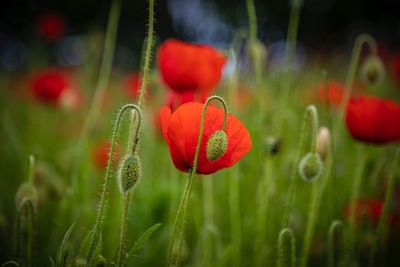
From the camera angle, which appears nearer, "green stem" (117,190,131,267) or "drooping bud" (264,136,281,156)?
"green stem" (117,190,131,267)

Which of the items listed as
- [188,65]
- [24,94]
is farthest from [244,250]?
[24,94]

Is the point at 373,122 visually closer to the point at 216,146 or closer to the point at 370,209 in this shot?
the point at 370,209

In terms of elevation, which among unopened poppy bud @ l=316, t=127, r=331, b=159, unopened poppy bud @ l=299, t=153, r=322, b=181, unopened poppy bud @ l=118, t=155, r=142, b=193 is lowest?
unopened poppy bud @ l=118, t=155, r=142, b=193

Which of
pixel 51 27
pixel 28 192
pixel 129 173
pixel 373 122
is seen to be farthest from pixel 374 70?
pixel 51 27

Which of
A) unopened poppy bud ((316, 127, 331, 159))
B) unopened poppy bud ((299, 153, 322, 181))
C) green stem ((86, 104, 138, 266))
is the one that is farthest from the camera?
unopened poppy bud ((316, 127, 331, 159))

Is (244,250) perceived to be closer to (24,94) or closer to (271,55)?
(271,55)

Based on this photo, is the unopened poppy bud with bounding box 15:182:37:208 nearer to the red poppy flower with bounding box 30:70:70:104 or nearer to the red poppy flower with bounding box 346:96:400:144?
the red poppy flower with bounding box 346:96:400:144

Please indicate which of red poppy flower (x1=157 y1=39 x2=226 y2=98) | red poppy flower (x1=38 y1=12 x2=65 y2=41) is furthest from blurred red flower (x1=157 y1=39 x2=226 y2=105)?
red poppy flower (x1=38 y1=12 x2=65 y2=41)

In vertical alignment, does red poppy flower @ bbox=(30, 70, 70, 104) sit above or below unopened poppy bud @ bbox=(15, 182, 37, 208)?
above
